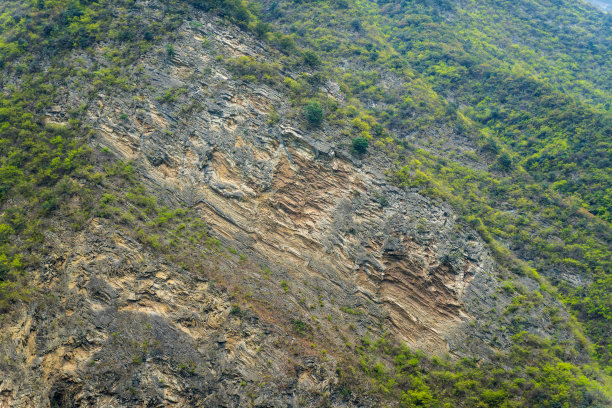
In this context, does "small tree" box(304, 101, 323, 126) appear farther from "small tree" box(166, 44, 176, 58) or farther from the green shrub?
"small tree" box(166, 44, 176, 58)

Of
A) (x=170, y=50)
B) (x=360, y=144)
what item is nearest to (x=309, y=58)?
(x=360, y=144)

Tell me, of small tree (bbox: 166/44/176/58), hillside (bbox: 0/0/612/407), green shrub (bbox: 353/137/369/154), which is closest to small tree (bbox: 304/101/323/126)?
hillside (bbox: 0/0/612/407)

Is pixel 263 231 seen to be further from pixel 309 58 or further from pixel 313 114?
pixel 309 58

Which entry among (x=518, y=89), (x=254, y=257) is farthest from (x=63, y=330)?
(x=518, y=89)

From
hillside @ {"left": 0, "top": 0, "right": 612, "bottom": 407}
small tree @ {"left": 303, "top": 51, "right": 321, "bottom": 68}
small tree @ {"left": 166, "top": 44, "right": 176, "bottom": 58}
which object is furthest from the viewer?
small tree @ {"left": 303, "top": 51, "right": 321, "bottom": 68}

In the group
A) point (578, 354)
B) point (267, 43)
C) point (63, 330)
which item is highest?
point (267, 43)

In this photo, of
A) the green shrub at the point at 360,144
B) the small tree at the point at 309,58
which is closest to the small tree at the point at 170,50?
the small tree at the point at 309,58

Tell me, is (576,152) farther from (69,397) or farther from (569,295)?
(69,397)

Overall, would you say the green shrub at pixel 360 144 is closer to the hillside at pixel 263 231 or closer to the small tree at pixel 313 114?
the hillside at pixel 263 231
